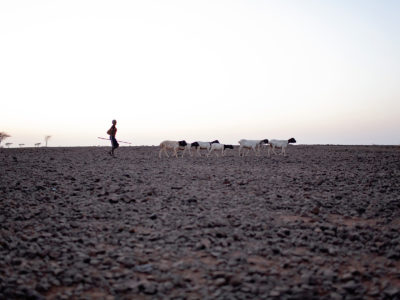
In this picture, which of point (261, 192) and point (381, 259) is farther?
point (261, 192)

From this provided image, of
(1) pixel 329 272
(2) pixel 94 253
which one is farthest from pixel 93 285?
(1) pixel 329 272

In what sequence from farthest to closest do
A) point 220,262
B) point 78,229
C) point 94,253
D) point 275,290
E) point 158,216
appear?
point 158,216, point 78,229, point 94,253, point 220,262, point 275,290

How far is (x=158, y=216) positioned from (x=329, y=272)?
437cm

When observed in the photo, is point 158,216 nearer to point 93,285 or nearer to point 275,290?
point 93,285

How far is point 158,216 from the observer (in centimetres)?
798

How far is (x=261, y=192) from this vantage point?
1063 cm

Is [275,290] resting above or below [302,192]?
below

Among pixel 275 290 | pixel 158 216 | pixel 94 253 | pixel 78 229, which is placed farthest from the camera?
pixel 158 216

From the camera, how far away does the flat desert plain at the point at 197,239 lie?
15.6 ft

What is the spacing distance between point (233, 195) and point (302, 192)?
261 cm

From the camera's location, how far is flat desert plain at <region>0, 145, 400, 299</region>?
188 inches

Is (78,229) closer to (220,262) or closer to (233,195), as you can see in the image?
(220,262)

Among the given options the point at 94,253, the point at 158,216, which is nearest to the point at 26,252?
the point at 94,253

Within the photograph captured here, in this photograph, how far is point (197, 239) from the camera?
21.3 feet
